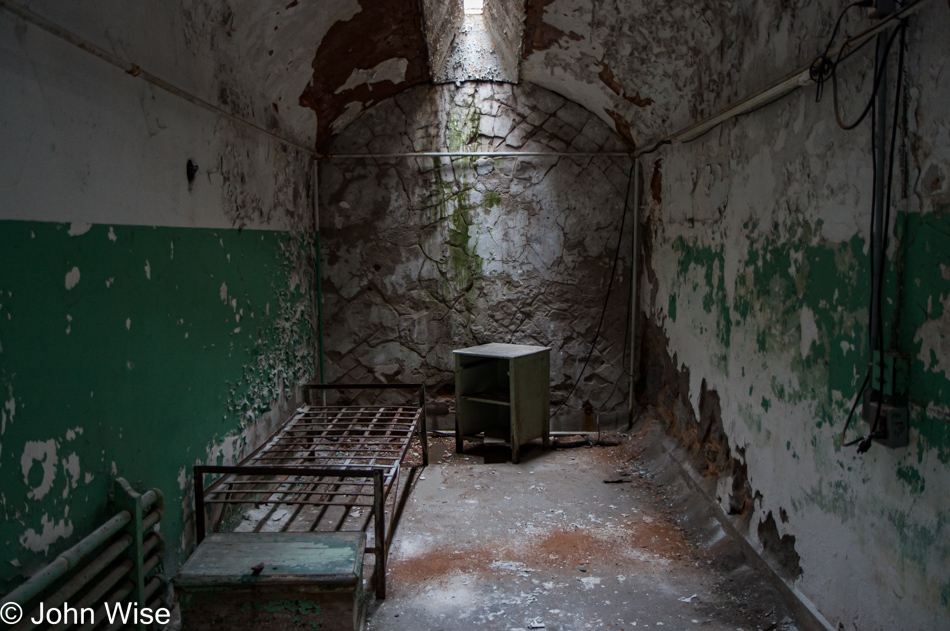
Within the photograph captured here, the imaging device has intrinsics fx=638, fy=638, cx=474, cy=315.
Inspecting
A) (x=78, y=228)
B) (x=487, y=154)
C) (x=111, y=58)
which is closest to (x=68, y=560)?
(x=78, y=228)

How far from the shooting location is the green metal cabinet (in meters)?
4.34

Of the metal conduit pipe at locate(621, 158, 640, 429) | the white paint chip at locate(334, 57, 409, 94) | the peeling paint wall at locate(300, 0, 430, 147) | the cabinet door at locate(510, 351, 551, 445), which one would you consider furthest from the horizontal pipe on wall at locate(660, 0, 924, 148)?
the white paint chip at locate(334, 57, 409, 94)

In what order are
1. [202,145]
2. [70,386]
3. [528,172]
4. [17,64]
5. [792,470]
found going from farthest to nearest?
1. [528,172]
2. [202,145]
3. [792,470]
4. [70,386]
5. [17,64]

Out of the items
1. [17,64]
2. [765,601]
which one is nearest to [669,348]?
[765,601]

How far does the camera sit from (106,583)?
1.93 m

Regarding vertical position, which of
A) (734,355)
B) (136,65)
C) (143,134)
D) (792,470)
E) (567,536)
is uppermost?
(136,65)

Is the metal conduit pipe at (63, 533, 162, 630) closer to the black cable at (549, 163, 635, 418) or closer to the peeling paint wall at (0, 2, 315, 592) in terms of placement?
the peeling paint wall at (0, 2, 315, 592)

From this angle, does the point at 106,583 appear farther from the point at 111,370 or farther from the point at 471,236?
the point at 471,236

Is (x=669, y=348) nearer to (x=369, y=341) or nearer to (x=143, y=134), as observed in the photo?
(x=369, y=341)

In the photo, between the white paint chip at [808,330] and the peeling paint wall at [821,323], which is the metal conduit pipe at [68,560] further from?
the white paint chip at [808,330]

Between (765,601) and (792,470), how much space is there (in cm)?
55

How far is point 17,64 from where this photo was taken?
1.70 meters

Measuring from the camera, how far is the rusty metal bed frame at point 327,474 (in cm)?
266
